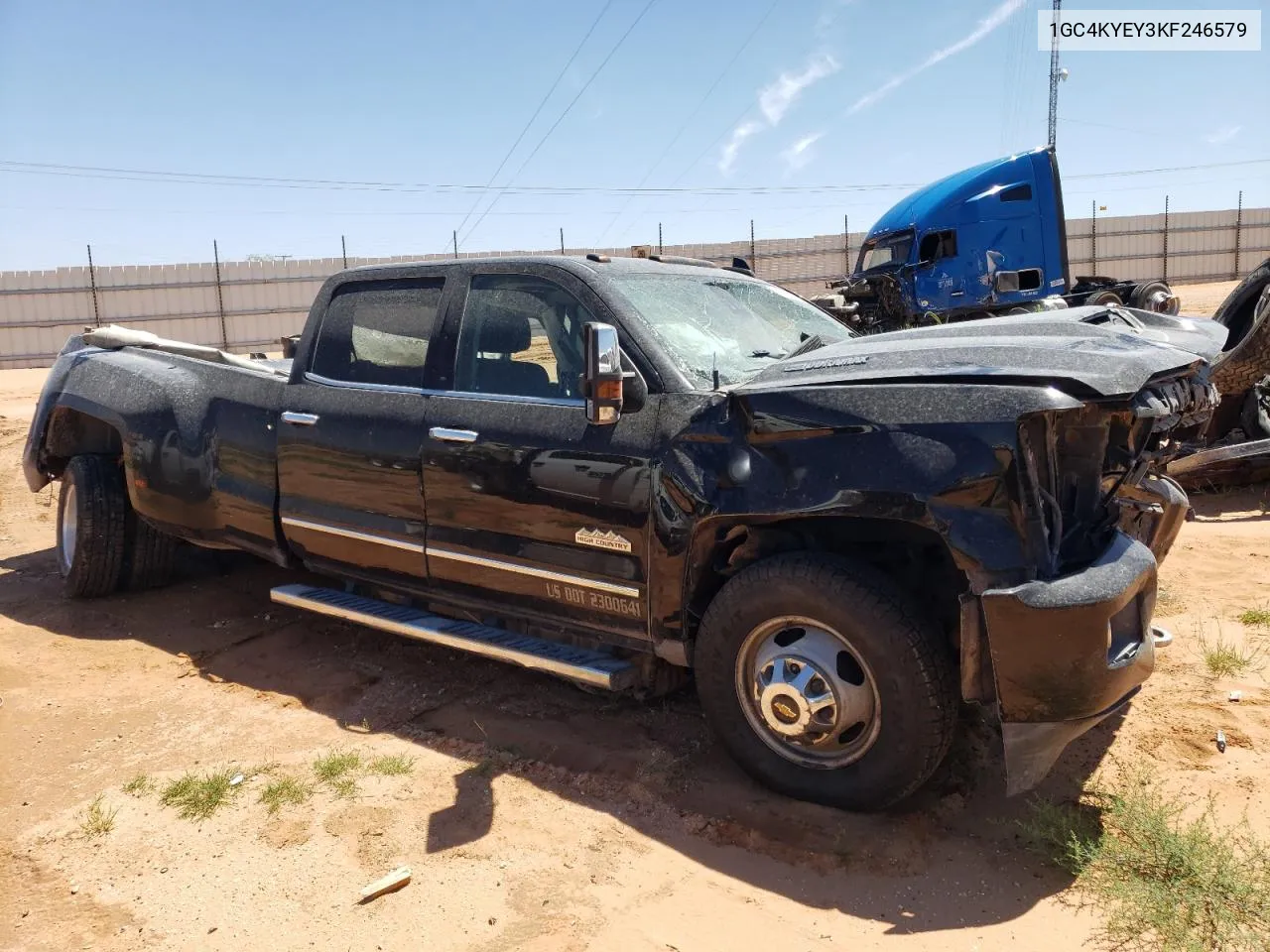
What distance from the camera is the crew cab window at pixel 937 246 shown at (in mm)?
12914

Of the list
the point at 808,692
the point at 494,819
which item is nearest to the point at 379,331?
the point at 494,819

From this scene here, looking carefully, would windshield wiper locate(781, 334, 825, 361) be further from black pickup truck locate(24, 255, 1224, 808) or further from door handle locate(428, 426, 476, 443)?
door handle locate(428, 426, 476, 443)

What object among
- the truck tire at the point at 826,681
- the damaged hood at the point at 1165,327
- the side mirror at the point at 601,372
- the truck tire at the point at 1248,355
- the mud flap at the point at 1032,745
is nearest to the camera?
the mud flap at the point at 1032,745

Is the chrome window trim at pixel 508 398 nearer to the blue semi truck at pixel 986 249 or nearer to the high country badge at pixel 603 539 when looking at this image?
the high country badge at pixel 603 539

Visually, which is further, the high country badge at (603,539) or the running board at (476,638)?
the running board at (476,638)

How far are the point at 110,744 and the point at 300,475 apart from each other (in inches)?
54.1

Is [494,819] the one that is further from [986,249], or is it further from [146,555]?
[986,249]

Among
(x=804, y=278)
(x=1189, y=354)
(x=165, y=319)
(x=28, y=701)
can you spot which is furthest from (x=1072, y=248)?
(x=28, y=701)

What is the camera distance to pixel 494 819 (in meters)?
3.26

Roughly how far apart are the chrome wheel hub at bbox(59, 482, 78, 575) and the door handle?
2.94 m

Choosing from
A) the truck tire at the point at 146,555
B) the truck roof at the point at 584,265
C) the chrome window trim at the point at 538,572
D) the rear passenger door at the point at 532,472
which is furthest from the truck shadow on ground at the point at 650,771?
the truck roof at the point at 584,265

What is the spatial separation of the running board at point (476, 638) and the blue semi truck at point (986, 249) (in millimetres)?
9470

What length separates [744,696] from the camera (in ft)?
10.7

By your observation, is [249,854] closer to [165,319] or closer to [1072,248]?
[165,319]
